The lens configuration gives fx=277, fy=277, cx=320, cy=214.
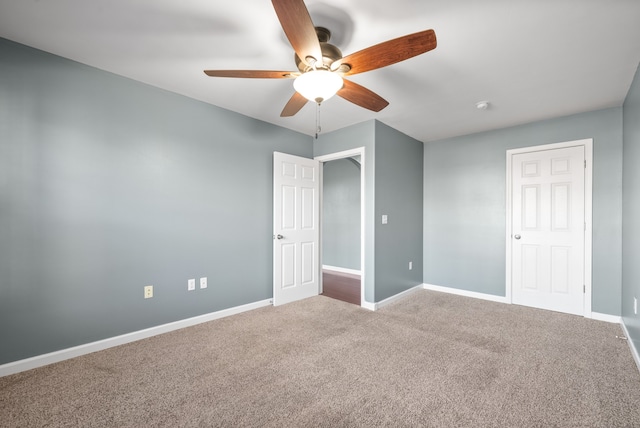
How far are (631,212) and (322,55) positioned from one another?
308cm

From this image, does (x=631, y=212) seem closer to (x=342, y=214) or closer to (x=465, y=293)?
(x=465, y=293)

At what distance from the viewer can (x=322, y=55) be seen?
174cm

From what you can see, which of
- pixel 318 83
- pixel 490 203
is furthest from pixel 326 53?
pixel 490 203

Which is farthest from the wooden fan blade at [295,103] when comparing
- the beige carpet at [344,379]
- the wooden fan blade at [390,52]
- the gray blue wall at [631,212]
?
the gray blue wall at [631,212]

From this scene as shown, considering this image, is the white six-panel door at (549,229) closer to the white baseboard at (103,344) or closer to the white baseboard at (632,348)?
the white baseboard at (632,348)

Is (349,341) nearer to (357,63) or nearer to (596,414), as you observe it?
(596,414)

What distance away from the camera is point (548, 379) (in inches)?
78.7

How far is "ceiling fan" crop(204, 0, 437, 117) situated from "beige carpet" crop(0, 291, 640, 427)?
1.96 meters

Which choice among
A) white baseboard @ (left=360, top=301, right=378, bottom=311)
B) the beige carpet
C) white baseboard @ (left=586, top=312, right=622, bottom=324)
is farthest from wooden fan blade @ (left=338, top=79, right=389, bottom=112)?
white baseboard @ (left=586, top=312, right=622, bottom=324)

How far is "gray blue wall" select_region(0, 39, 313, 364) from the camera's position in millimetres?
2090

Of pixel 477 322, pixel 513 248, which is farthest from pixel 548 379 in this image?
pixel 513 248

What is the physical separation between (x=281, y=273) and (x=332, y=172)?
9.67 feet

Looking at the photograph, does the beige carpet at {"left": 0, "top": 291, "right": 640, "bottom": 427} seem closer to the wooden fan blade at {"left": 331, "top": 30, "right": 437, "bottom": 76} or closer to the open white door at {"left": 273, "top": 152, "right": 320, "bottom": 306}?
the open white door at {"left": 273, "top": 152, "right": 320, "bottom": 306}

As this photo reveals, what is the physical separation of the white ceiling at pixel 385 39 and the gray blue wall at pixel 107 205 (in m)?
0.25
